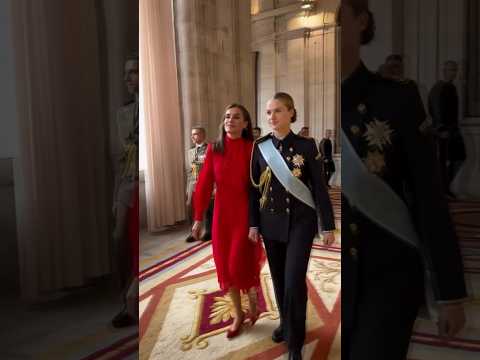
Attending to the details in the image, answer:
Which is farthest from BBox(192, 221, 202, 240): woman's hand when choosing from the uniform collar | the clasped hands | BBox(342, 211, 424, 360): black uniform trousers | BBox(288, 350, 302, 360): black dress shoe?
BBox(342, 211, 424, 360): black uniform trousers

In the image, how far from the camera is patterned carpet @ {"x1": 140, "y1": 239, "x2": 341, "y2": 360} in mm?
2762

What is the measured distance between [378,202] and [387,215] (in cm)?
4

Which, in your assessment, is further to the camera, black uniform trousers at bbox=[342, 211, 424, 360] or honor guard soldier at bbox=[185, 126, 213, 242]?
honor guard soldier at bbox=[185, 126, 213, 242]

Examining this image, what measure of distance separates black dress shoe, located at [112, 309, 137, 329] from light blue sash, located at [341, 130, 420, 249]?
648mm

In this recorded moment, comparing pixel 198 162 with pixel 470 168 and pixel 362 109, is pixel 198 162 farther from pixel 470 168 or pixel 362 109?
pixel 470 168

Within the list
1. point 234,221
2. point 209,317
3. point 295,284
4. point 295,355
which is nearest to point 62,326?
point 295,284

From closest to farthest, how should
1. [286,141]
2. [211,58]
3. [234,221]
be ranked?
[286,141], [234,221], [211,58]

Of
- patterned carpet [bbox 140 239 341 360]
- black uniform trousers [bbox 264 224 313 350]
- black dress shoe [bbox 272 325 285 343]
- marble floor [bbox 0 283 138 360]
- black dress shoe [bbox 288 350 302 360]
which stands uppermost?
marble floor [bbox 0 283 138 360]

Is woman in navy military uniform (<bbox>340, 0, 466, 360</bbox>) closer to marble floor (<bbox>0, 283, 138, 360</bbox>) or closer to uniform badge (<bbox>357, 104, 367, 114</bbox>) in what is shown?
uniform badge (<bbox>357, 104, 367, 114</bbox>)

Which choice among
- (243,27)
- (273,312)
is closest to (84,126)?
(273,312)

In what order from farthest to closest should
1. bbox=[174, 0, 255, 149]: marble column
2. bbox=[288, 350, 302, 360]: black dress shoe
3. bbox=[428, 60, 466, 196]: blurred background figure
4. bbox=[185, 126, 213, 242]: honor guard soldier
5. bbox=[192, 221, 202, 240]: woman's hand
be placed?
bbox=[174, 0, 255, 149]: marble column < bbox=[185, 126, 213, 242]: honor guard soldier < bbox=[192, 221, 202, 240]: woman's hand < bbox=[288, 350, 302, 360]: black dress shoe < bbox=[428, 60, 466, 196]: blurred background figure

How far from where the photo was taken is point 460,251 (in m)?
1.09

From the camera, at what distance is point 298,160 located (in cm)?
262

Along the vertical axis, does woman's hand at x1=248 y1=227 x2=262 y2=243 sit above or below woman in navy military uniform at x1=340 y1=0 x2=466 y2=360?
below
